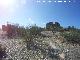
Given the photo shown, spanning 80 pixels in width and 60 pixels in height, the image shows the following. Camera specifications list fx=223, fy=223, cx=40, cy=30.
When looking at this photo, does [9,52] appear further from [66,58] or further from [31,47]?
[66,58]

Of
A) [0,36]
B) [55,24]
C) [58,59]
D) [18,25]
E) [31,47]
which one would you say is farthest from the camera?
[55,24]

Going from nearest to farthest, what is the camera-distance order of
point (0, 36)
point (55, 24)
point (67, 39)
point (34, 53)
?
1. point (34, 53)
2. point (67, 39)
3. point (0, 36)
4. point (55, 24)

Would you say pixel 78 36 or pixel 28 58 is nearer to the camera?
pixel 28 58

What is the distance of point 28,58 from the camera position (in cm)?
1248

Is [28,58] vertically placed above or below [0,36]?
above

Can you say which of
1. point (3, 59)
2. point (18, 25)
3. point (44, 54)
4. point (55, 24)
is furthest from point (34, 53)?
point (55, 24)

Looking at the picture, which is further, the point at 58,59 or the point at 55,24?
the point at 55,24

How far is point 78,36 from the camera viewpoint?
65.9 ft

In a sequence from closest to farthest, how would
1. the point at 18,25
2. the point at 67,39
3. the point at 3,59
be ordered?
the point at 3,59 → the point at 67,39 → the point at 18,25

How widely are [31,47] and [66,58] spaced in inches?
119

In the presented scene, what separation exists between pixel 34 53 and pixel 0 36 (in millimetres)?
8542

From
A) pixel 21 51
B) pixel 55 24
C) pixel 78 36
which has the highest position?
pixel 21 51

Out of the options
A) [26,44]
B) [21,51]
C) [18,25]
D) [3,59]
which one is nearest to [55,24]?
[18,25]

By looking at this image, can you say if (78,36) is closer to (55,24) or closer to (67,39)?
(67,39)
